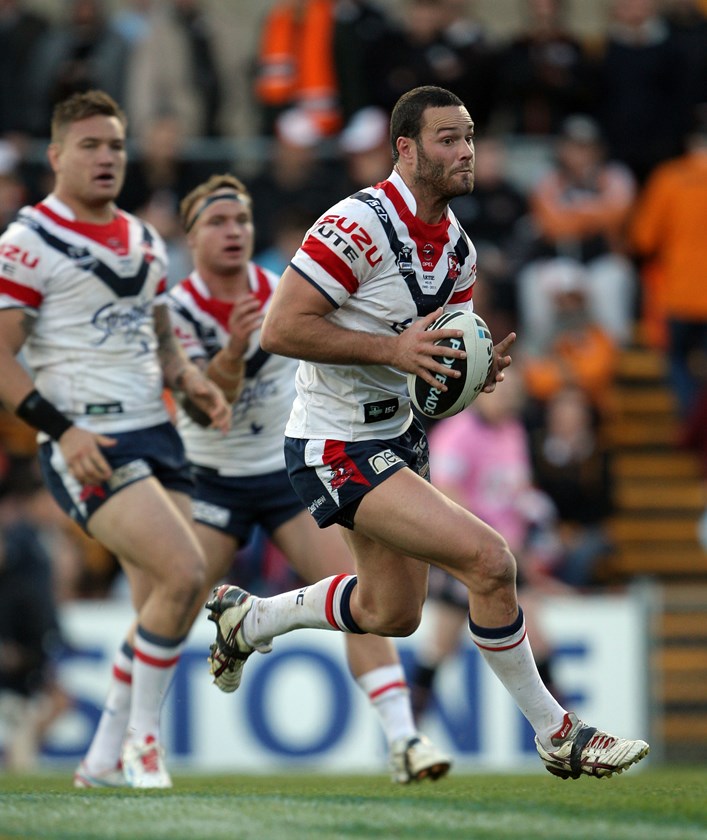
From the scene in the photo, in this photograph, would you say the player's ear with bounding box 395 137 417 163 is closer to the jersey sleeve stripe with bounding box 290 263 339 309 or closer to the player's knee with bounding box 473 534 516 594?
the jersey sleeve stripe with bounding box 290 263 339 309

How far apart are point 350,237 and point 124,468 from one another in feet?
6.25

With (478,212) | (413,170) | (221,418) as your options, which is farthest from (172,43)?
(413,170)

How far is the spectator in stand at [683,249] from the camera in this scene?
14.8 m

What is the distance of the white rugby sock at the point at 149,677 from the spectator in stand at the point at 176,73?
27.9ft

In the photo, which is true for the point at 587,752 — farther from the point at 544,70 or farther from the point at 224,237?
the point at 544,70

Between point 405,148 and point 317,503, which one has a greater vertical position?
point 405,148

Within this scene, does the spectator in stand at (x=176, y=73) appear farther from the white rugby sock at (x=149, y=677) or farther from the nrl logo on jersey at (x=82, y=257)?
the white rugby sock at (x=149, y=677)

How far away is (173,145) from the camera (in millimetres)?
14992

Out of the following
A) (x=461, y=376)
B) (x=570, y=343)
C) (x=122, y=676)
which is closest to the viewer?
(x=461, y=376)

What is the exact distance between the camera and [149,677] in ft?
25.6

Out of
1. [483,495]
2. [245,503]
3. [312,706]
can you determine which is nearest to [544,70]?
[483,495]

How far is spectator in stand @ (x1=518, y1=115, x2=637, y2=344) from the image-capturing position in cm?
1496

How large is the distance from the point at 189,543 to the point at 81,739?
5.30 meters

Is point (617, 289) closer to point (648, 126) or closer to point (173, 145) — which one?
point (648, 126)
